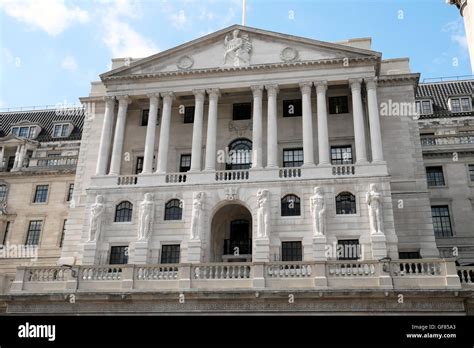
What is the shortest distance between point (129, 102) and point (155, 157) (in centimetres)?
560

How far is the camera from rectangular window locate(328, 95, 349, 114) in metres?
41.5

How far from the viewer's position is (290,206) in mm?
36031

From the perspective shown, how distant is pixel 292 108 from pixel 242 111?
4.49m

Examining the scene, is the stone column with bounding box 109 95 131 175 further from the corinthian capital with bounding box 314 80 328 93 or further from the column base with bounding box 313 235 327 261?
the column base with bounding box 313 235 327 261

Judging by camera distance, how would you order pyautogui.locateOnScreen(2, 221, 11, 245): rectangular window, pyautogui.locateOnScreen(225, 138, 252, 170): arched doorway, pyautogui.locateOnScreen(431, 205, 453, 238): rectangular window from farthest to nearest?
1. pyautogui.locateOnScreen(2, 221, 11, 245): rectangular window
2. pyautogui.locateOnScreen(431, 205, 453, 238): rectangular window
3. pyautogui.locateOnScreen(225, 138, 252, 170): arched doorway

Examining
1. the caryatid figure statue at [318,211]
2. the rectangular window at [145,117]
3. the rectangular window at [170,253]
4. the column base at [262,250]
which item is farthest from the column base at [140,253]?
the caryatid figure statue at [318,211]

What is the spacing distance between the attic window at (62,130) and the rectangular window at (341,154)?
36939mm

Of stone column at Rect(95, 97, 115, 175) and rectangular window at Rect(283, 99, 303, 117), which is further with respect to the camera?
rectangular window at Rect(283, 99, 303, 117)

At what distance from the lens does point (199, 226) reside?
3547cm

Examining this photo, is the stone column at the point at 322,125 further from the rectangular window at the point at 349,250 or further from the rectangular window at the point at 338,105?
the rectangular window at the point at 349,250

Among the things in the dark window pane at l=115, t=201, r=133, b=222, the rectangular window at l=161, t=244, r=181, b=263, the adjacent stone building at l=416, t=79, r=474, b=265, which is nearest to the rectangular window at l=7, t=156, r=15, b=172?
the dark window pane at l=115, t=201, r=133, b=222

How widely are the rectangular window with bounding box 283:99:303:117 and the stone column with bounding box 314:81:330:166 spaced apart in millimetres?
2929

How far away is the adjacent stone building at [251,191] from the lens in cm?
2980

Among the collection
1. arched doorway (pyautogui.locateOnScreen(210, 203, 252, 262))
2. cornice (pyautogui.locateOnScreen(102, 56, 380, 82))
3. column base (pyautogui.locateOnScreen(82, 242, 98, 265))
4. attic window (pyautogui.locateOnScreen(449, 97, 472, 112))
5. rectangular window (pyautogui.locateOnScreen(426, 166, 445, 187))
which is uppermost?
attic window (pyautogui.locateOnScreen(449, 97, 472, 112))
